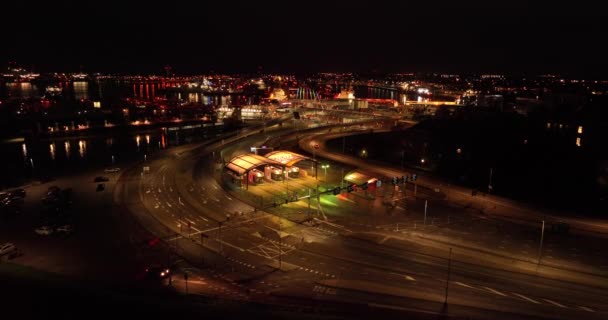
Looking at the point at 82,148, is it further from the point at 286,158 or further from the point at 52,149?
the point at 286,158

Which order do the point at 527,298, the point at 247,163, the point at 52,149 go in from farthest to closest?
the point at 52,149 < the point at 247,163 < the point at 527,298

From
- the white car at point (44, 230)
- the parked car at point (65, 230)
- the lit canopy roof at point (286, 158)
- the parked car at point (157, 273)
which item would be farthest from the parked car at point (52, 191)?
the lit canopy roof at point (286, 158)

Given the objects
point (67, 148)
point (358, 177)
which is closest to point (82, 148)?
point (67, 148)

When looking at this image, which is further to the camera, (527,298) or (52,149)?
(52,149)

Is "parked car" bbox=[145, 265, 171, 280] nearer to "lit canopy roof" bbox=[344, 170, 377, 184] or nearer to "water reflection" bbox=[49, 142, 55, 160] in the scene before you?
"lit canopy roof" bbox=[344, 170, 377, 184]

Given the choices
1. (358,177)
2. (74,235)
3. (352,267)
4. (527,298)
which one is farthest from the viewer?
(358,177)
